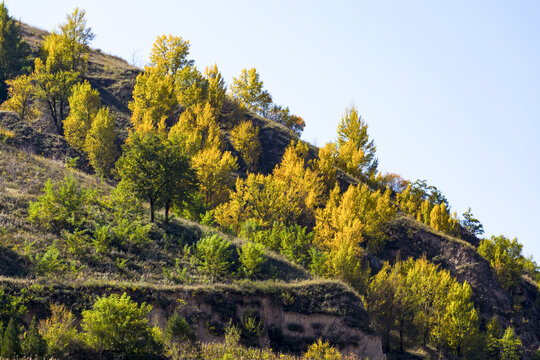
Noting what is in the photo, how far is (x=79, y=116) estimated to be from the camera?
216 feet

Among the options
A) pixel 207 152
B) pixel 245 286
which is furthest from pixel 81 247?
pixel 207 152

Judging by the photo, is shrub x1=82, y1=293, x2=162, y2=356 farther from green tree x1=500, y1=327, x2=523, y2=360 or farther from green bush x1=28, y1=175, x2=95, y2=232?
green tree x1=500, y1=327, x2=523, y2=360

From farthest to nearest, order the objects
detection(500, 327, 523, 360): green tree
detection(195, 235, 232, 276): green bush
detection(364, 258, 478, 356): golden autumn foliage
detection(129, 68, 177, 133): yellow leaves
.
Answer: detection(129, 68, 177, 133): yellow leaves
detection(500, 327, 523, 360): green tree
detection(364, 258, 478, 356): golden autumn foliage
detection(195, 235, 232, 276): green bush

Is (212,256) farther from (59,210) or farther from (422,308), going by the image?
(422,308)

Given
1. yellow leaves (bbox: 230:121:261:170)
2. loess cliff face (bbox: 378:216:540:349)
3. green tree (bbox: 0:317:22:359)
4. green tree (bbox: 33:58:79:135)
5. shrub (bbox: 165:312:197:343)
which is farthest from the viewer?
yellow leaves (bbox: 230:121:261:170)

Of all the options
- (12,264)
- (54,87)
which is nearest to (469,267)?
(12,264)

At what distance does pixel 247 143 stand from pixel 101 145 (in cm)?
1935

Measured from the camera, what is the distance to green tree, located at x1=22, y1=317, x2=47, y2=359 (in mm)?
23266

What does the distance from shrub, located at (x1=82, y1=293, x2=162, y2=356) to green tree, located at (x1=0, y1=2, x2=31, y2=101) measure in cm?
5672

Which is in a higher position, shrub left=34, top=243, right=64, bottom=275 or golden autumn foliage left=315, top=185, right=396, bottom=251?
golden autumn foliage left=315, top=185, right=396, bottom=251

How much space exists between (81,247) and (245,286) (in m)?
10.9

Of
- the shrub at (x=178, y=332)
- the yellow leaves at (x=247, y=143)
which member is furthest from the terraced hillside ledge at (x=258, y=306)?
the yellow leaves at (x=247, y=143)

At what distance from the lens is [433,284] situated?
54469 mm

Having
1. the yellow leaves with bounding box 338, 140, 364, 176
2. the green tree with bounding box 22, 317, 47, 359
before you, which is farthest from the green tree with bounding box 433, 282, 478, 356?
the green tree with bounding box 22, 317, 47, 359
